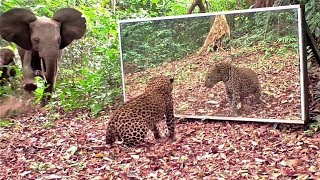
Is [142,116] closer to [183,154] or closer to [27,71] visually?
[183,154]

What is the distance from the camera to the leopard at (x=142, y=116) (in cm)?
576

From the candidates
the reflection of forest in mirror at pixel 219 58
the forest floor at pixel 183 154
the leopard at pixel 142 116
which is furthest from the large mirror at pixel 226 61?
the leopard at pixel 142 116

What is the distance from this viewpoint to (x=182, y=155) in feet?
18.2

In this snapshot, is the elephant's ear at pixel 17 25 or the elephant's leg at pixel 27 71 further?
the elephant's leg at pixel 27 71

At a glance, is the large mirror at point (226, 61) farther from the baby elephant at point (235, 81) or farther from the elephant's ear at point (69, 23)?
the elephant's ear at point (69, 23)

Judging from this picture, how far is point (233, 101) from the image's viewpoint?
6.76 meters

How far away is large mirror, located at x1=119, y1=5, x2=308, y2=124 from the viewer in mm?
6027

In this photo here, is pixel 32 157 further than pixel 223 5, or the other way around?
pixel 223 5

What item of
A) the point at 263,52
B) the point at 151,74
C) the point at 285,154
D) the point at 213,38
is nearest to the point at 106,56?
the point at 151,74

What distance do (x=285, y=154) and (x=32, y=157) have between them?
3308 millimetres

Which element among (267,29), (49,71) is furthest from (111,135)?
(49,71)

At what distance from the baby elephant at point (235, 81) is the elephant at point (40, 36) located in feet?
13.2

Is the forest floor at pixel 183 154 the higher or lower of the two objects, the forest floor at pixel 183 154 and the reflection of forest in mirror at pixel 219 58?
the lower

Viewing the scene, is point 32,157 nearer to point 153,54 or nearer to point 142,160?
point 142,160
